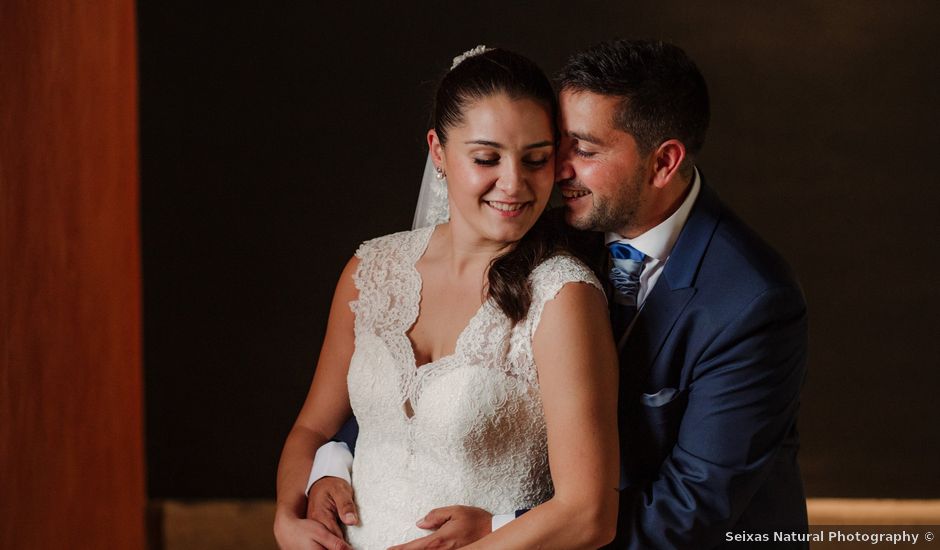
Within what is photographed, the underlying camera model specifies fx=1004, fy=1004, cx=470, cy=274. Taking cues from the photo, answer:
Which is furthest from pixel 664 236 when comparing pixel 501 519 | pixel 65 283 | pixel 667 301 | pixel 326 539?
pixel 65 283

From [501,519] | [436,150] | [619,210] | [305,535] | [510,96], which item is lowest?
[305,535]

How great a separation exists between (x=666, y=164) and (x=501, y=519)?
2.71ft

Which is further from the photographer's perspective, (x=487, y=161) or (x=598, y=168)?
(x=598, y=168)

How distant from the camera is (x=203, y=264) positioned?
12.5 feet

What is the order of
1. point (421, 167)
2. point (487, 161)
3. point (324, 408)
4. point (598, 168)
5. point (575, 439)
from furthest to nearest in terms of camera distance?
point (421, 167) < point (324, 408) < point (598, 168) < point (487, 161) < point (575, 439)

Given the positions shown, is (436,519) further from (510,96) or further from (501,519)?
(510,96)

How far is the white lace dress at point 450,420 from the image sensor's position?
1.86 metres

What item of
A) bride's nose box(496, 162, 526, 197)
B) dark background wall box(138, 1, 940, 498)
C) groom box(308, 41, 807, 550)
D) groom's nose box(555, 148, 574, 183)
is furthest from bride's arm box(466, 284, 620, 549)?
dark background wall box(138, 1, 940, 498)

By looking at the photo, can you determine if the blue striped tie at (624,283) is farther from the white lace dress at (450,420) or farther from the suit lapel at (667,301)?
the white lace dress at (450,420)

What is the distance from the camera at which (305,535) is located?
195cm

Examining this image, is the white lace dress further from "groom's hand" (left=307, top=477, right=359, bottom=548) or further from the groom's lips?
the groom's lips

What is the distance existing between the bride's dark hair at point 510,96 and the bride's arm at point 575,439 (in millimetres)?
101

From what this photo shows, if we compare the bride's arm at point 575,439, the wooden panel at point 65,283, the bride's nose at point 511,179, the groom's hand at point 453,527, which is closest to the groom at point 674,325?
the groom's hand at point 453,527

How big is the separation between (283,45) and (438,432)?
84.0 inches
